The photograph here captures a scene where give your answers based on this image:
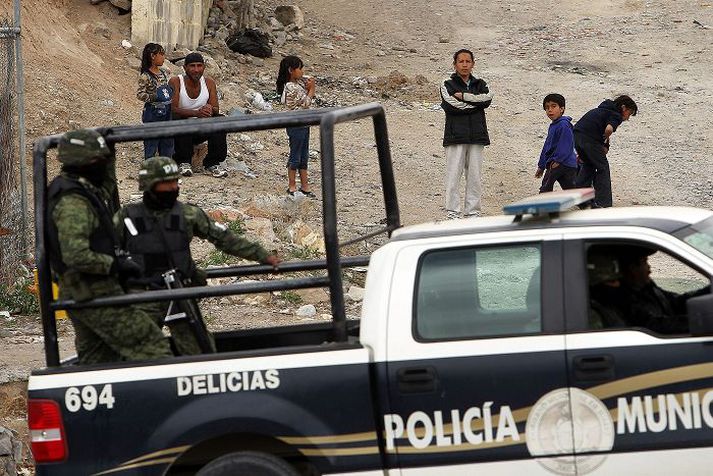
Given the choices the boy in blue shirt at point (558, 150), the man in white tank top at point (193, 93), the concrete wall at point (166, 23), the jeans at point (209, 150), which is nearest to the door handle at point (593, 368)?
the boy in blue shirt at point (558, 150)

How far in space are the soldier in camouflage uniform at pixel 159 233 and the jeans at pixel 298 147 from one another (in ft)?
25.9

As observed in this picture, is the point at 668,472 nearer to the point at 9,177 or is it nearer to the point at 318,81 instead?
the point at 9,177

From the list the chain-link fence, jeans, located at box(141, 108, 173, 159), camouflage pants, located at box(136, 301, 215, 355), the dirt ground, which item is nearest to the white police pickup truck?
camouflage pants, located at box(136, 301, 215, 355)

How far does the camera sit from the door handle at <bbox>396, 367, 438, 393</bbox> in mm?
6043

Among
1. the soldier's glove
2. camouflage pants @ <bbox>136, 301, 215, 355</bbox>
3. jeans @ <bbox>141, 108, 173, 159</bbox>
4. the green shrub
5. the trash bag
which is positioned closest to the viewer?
the soldier's glove

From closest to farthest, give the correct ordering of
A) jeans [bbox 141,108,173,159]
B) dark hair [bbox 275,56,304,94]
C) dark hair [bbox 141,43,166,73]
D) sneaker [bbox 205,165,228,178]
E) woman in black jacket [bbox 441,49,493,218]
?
woman in black jacket [bbox 441,49,493,218] → jeans [bbox 141,108,173,159] → dark hair [bbox 141,43,166,73] → dark hair [bbox 275,56,304,94] → sneaker [bbox 205,165,228,178]

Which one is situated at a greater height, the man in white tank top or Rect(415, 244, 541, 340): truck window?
the man in white tank top

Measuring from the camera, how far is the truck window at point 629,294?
6.16 metres

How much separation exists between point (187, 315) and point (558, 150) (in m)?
7.51

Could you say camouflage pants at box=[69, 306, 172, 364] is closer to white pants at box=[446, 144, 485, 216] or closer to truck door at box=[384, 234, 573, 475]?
truck door at box=[384, 234, 573, 475]

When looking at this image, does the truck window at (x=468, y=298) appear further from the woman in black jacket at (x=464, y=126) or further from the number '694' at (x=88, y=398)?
the woman in black jacket at (x=464, y=126)

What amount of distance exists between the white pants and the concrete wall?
25.5 ft

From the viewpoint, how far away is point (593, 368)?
5.94 metres

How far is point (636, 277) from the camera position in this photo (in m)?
6.38
